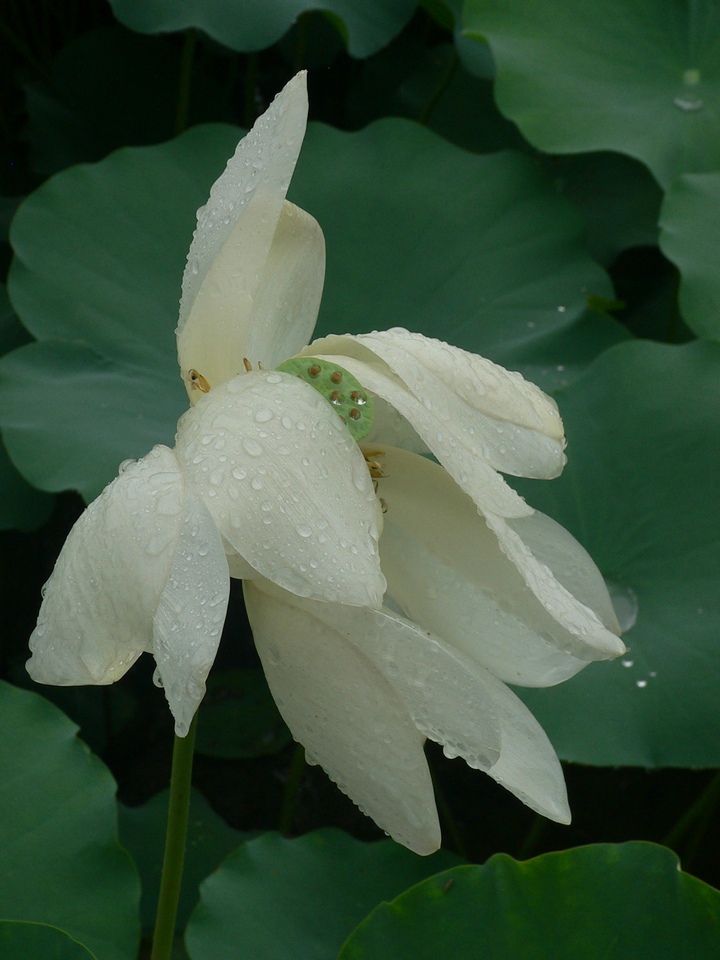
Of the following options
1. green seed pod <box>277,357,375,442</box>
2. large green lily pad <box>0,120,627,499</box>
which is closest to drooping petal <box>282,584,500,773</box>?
green seed pod <box>277,357,375,442</box>

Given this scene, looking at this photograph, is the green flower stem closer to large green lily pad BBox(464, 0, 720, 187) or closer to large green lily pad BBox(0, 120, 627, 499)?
large green lily pad BBox(0, 120, 627, 499)

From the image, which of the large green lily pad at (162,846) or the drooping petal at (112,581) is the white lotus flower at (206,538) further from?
the large green lily pad at (162,846)

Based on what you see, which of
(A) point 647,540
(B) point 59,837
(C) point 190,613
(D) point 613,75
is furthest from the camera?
(D) point 613,75

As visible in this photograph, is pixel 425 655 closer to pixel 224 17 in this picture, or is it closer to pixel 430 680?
pixel 430 680

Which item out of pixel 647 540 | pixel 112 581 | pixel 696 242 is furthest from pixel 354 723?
pixel 696 242

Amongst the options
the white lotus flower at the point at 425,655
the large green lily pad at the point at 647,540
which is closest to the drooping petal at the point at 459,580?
the white lotus flower at the point at 425,655

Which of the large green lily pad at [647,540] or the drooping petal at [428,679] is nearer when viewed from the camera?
the drooping petal at [428,679]
